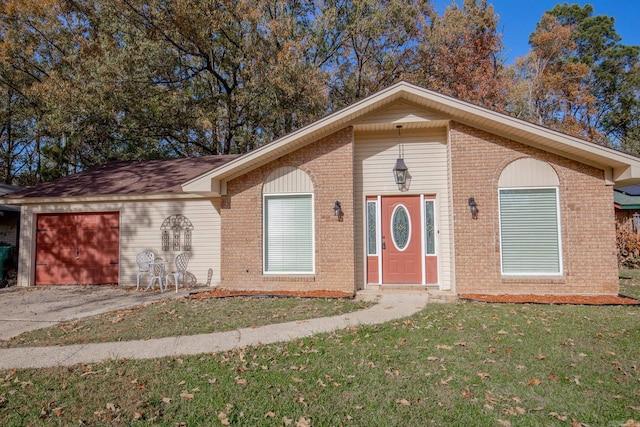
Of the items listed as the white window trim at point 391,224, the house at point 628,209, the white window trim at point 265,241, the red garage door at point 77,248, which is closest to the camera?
the white window trim at point 265,241

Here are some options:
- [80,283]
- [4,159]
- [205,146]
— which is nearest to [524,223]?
[80,283]

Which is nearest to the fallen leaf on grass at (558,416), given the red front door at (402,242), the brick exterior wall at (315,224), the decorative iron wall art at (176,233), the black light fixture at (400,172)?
the brick exterior wall at (315,224)

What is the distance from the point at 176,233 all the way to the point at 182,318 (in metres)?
4.23

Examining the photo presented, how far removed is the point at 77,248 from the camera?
1079cm

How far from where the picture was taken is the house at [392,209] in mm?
8094

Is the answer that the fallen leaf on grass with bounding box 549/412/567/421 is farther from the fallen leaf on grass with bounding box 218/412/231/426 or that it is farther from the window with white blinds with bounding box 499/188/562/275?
the window with white blinds with bounding box 499/188/562/275

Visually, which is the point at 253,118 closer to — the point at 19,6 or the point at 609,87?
the point at 19,6

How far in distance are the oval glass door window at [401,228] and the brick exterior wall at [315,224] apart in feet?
3.92

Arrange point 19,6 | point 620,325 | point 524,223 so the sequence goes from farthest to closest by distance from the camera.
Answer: point 19,6 < point 524,223 < point 620,325

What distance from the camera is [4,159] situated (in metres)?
23.4

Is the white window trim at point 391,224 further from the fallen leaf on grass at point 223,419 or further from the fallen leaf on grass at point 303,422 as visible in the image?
the fallen leaf on grass at point 223,419

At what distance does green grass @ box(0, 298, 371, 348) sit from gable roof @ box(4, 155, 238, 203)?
12.9ft

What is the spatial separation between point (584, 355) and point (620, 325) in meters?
1.93

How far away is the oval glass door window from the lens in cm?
918
